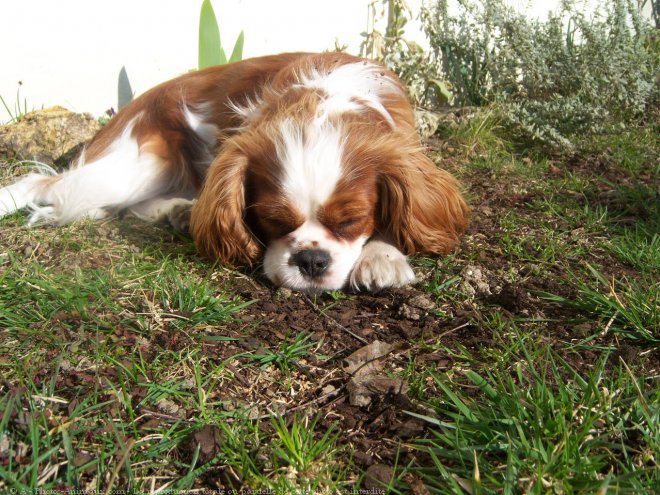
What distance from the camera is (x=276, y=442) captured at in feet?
5.72

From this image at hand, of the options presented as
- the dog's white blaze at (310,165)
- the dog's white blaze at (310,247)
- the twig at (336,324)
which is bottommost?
the twig at (336,324)

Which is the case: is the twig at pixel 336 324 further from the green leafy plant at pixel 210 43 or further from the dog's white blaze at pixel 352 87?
the green leafy plant at pixel 210 43

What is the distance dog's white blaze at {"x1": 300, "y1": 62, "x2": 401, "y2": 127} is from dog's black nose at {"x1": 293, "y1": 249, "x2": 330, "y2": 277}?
28.9 inches

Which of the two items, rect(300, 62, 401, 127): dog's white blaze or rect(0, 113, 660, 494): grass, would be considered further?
rect(300, 62, 401, 127): dog's white blaze

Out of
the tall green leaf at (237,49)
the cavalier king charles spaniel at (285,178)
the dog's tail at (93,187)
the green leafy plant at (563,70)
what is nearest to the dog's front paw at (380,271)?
the cavalier king charles spaniel at (285,178)

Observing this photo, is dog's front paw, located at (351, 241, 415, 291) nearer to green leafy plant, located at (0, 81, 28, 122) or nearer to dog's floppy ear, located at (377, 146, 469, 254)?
dog's floppy ear, located at (377, 146, 469, 254)

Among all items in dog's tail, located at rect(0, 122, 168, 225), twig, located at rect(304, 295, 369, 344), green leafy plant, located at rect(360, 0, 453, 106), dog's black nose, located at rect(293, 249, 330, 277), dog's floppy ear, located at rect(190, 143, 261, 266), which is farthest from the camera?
green leafy plant, located at rect(360, 0, 453, 106)

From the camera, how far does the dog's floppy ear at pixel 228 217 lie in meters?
3.03

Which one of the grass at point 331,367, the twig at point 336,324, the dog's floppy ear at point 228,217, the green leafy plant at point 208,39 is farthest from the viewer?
the green leafy plant at point 208,39

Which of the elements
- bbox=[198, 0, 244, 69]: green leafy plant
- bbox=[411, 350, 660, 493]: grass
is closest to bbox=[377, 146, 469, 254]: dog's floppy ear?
bbox=[411, 350, 660, 493]: grass

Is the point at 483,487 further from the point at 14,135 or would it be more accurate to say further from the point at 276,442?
the point at 14,135

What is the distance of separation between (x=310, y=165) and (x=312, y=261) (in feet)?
1.39

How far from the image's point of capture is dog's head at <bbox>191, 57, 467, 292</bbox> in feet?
9.23

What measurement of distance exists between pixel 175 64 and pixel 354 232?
3.12 m
